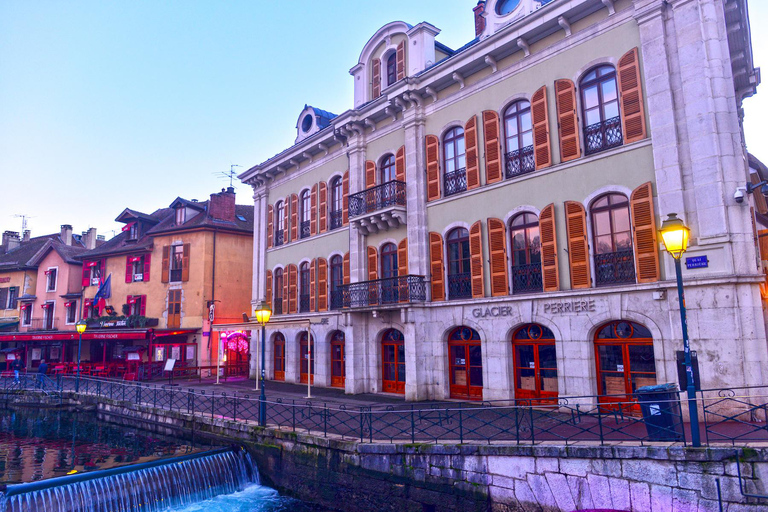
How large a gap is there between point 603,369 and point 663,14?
8629mm

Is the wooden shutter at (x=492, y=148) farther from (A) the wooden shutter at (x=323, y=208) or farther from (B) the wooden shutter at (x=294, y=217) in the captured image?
(B) the wooden shutter at (x=294, y=217)

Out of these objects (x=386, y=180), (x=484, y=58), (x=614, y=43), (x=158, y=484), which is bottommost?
(x=158, y=484)

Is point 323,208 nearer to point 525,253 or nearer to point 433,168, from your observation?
point 433,168

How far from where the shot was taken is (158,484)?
38.1ft

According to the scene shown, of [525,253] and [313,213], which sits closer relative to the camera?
[525,253]

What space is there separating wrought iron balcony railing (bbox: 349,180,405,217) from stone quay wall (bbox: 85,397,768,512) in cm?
888

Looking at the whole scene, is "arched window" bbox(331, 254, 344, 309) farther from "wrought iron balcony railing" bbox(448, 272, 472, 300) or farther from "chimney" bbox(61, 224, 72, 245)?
"chimney" bbox(61, 224, 72, 245)

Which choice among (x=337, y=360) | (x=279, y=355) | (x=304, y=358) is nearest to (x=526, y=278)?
(x=337, y=360)

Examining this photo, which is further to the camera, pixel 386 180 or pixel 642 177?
pixel 386 180

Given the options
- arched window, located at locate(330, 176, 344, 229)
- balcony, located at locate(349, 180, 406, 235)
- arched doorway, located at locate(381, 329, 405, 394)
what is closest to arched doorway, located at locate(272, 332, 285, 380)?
arched window, located at locate(330, 176, 344, 229)

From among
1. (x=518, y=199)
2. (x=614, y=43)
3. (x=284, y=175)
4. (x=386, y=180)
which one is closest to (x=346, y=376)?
(x=386, y=180)

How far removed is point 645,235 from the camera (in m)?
12.3

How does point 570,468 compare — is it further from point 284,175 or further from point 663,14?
point 284,175

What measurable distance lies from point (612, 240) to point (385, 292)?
7.78 m
